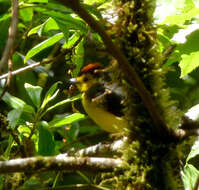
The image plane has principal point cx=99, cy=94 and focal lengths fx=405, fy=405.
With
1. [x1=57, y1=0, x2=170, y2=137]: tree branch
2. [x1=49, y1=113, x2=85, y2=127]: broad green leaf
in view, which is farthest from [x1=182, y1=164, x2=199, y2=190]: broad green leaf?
[x1=49, y1=113, x2=85, y2=127]: broad green leaf

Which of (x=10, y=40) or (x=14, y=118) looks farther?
(x=14, y=118)

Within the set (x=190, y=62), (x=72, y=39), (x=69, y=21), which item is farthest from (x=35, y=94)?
(x=190, y=62)

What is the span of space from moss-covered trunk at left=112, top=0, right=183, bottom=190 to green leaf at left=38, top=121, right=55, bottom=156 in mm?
627

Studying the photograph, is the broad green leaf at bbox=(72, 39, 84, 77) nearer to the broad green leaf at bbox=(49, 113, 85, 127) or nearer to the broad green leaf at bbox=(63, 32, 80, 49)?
the broad green leaf at bbox=(63, 32, 80, 49)

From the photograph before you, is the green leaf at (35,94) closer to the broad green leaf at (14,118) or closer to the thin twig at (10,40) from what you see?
the broad green leaf at (14,118)

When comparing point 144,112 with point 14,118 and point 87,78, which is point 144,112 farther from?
point 87,78

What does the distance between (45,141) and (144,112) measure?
2.43ft

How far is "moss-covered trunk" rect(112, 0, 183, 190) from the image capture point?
1251mm

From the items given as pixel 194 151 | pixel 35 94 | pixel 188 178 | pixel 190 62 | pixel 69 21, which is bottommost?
pixel 188 178

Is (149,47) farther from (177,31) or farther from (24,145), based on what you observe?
(24,145)

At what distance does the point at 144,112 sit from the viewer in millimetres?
1271

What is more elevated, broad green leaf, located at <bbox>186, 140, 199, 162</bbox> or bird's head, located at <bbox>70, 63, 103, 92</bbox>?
bird's head, located at <bbox>70, 63, 103, 92</bbox>

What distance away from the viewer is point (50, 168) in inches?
49.2

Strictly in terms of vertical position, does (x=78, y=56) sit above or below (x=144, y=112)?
above
